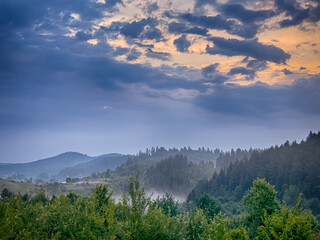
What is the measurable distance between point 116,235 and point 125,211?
14.5 ft

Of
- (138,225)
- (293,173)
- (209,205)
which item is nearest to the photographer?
(138,225)

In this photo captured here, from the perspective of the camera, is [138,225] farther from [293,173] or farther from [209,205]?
[293,173]

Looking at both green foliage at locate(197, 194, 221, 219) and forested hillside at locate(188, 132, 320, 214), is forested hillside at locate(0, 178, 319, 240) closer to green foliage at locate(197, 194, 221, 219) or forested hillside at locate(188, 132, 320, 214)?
green foliage at locate(197, 194, 221, 219)

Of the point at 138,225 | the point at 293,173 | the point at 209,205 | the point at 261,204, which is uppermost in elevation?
the point at 138,225

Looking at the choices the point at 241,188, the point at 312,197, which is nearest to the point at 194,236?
the point at 312,197

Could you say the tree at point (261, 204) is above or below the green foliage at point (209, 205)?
above

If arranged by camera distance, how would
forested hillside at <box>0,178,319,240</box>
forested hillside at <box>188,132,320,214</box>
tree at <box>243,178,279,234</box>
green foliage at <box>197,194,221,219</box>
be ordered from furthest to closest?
1. forested hillside at <box>188,132,320,214</box>
2. green foliage at <box>197,194,221,219</box>
3. tree at <box>243,178,279,234</box>
4. forested hillside at <box>0,178,319,240</box>

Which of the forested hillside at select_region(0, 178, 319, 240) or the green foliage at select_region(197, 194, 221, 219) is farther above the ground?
the forested hillside at select_region(0, 178, 319, 240)

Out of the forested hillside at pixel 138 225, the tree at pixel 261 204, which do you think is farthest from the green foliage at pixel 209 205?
the forested hillside at pixel 138 225

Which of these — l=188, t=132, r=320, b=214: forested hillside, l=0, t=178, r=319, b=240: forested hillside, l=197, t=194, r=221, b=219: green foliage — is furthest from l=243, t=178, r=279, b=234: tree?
l=188, t=132, r=320, b=214: forested hillside

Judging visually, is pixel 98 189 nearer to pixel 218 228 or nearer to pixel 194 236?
pixel 194 236

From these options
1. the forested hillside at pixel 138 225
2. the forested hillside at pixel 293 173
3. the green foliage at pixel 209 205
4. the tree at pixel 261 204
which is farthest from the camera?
the forested hillside at pixel 293 173

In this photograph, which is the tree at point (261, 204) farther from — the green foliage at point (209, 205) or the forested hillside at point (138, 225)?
the green foliage at point (209, 205)

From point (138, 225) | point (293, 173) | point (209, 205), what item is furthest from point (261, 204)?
point (293, 173)
